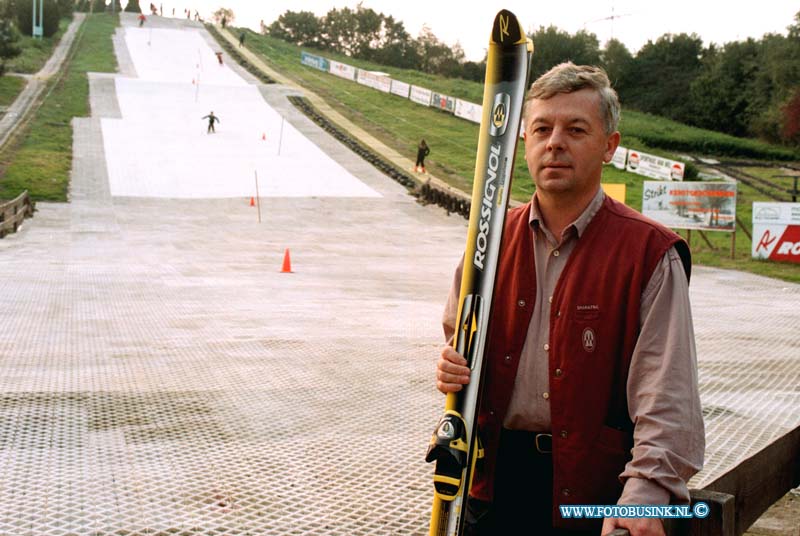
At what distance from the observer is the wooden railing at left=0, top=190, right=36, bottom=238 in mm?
21069

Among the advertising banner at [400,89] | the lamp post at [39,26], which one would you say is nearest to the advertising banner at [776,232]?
the advertising banner at [400,89]

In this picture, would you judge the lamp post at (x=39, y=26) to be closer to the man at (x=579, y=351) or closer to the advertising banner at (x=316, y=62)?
the advertising banner at (x=316, y=62)

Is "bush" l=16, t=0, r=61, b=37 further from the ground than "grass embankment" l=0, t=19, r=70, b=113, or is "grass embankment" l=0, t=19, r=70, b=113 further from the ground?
"bush" l=16, t=0, r=61, b=37

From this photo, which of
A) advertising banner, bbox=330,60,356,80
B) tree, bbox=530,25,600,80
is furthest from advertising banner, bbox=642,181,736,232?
tree, bbox=530,25,600,80

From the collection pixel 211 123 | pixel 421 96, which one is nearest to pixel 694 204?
pixel 211 123

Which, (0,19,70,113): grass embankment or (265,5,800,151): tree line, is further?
(265,5,800,151): tree line

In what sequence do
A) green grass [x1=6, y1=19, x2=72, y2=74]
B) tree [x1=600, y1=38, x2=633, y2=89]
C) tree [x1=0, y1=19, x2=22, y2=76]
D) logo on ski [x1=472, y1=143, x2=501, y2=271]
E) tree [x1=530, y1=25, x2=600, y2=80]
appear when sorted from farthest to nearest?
tree [x1=530, y1=25, x2=600, y2=80], tree [x1=600, y1=38, x2=633, y2=89], green grass [x1=6, y1=19, x2=72, y2=74], tree [x1=0, y1=19, x2=22, y2=76], logo on ski [x1=472, y1=143, x2=501, y2=271]

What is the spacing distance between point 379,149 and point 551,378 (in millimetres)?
38045

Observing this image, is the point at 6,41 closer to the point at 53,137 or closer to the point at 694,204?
the point at 53,137

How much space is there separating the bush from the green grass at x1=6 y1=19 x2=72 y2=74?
27.3 inches

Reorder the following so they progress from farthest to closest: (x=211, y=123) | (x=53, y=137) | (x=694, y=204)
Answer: (x=211, y=123) → (x=53, y=137) → (x=694, y=204)

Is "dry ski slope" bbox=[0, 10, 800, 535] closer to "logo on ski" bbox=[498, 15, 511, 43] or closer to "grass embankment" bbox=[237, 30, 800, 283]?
"logo on ski" bbox=[498, 15, 511, 43]

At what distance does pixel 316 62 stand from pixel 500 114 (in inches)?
2804

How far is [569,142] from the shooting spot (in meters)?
2.50
